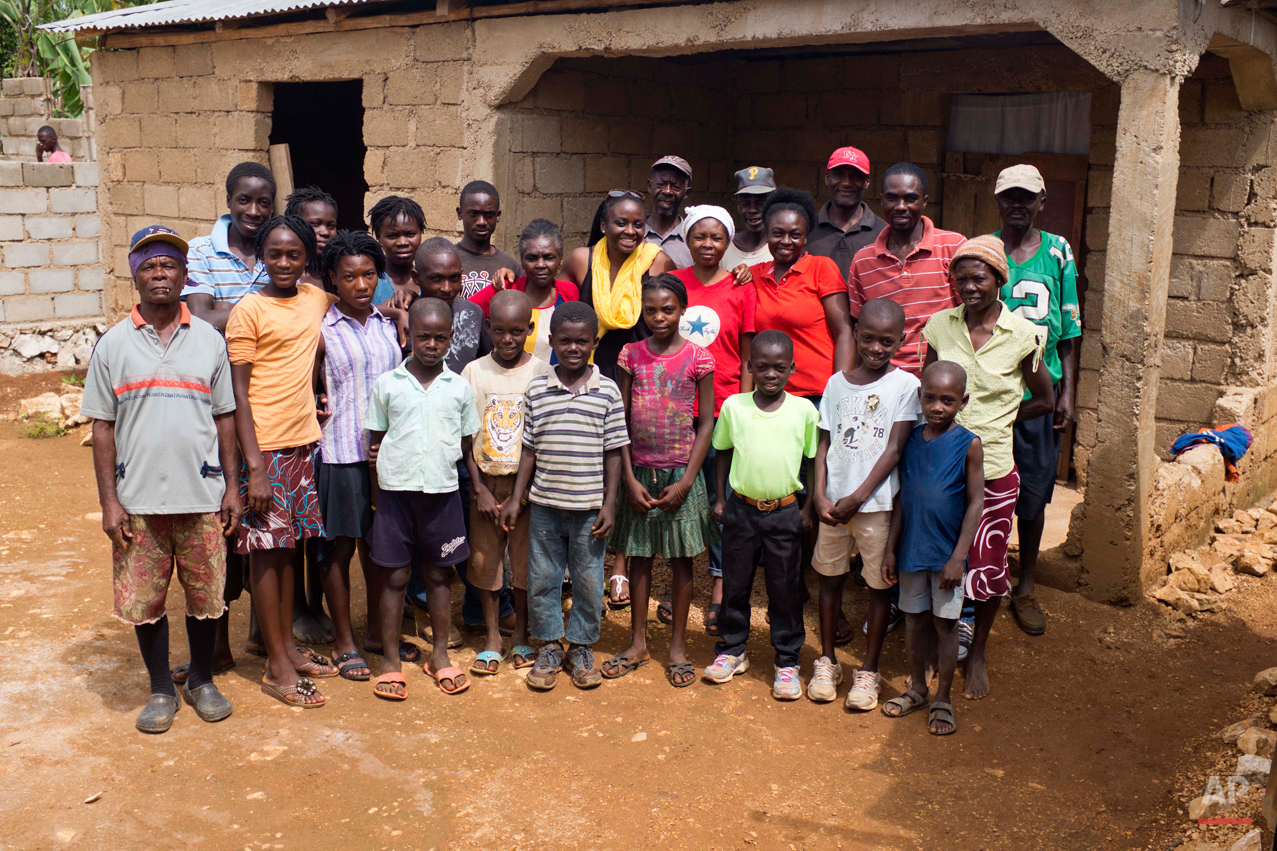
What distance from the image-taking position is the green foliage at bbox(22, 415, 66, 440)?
8.57 meters

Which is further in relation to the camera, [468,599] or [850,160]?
[468,599]

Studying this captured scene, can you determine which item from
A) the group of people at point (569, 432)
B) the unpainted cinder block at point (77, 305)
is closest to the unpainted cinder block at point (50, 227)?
the unpainted cinder block at point (77, 305)

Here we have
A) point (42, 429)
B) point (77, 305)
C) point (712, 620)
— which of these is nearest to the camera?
point (712, 620)

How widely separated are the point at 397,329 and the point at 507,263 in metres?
0.71

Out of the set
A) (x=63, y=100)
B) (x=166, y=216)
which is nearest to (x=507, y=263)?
(x=166, y=216)

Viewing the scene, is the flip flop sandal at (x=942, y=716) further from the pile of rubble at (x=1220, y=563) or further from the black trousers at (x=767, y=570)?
the pile of rubble at (x=1220, y=563)

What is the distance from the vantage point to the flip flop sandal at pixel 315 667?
13.6 ft

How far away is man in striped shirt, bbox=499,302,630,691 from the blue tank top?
42.3 inches

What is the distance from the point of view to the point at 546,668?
4188mm

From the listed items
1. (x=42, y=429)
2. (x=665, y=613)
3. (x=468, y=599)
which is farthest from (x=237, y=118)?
(x=665, y=613)

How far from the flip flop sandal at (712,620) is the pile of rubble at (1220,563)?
2057mm

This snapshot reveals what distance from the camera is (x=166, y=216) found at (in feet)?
26.8

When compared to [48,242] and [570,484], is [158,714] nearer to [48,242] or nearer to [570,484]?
[570,484]

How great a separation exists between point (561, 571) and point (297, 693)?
1.06 m
